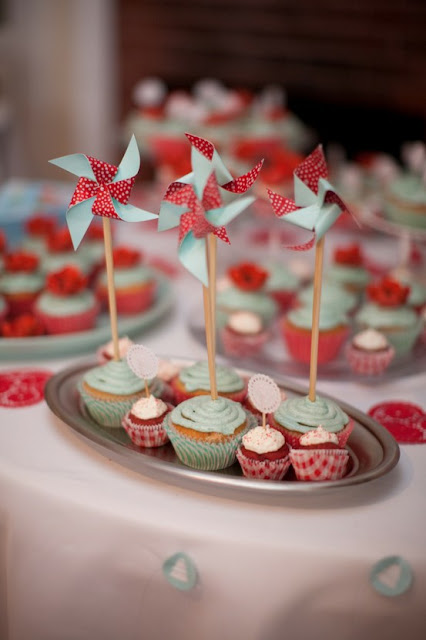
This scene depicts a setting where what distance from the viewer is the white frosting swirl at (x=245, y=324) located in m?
2.25

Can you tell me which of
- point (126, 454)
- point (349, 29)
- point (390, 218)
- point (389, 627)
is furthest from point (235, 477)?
point (349, 29)

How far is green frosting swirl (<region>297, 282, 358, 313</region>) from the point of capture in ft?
7.95

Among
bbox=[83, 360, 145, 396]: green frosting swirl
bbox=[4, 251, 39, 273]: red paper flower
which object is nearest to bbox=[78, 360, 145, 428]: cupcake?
bbox=[83, 360, 145, 396]: green frosting swirl

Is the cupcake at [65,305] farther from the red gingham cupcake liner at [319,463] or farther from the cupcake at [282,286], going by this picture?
the red gingham cupcake liner at [319,463]

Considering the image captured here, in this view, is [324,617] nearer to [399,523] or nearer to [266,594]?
[266,594]

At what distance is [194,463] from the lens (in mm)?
1646

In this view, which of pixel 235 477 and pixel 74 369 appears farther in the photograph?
pixel 74 369

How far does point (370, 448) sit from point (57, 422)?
0.73 metres

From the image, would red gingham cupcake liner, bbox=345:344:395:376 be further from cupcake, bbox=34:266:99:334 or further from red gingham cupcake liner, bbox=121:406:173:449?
cupcake, bbox=34:266:99:334

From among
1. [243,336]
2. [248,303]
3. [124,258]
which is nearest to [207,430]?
[243,336]

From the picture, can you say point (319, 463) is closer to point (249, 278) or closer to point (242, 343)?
point (242, 343)

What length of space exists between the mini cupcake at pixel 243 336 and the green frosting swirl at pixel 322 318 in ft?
0.32

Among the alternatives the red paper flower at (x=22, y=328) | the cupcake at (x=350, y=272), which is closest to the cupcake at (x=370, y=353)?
the cupcake at (x=350, y=272)

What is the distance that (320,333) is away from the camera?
7.23 feet
